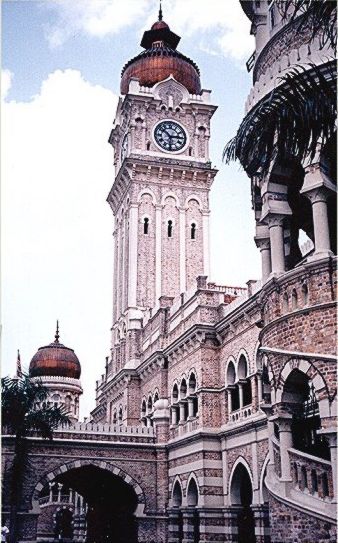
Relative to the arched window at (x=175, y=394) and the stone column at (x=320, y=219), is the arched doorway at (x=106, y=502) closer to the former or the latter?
the arched window at (x=175, y=394)

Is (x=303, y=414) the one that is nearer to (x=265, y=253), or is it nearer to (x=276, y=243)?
(x=276, y=243)

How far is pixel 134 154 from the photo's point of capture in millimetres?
40562

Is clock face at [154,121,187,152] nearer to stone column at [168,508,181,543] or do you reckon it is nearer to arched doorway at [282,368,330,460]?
stone column at [168,508,181,543]

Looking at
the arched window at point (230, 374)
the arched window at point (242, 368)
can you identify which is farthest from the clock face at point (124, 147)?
the arched window at point (242, 368)

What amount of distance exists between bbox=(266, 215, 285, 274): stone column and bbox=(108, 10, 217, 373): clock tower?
2414 centimetres

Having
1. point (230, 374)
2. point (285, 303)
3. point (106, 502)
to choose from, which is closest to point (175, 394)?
point (230, 374)

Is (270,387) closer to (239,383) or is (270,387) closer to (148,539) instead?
(239,383)

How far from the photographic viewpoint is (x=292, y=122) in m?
11.0

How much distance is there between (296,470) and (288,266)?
4.40 m

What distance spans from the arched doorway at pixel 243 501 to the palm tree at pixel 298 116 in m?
13.7

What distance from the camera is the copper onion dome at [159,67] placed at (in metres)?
44.0

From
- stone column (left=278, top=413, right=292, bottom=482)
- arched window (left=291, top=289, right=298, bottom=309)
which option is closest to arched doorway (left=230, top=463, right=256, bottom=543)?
stone column (left=278, top=413, right=292, bottom=482)

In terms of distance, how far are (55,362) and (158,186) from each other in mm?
18087

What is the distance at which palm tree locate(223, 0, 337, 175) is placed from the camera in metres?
10.7
